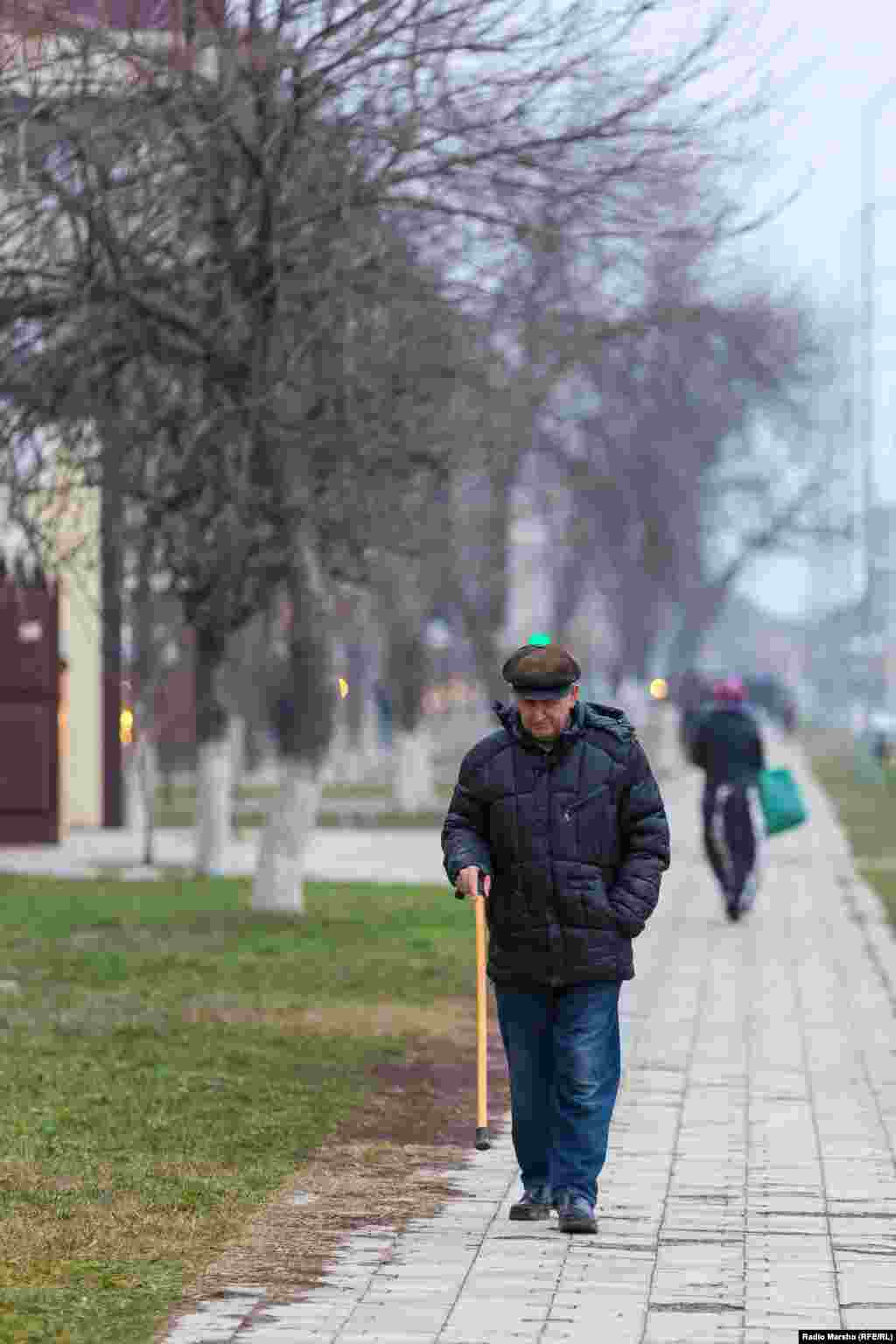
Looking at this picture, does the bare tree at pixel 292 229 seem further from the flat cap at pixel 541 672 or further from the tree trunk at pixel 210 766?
the flat cap at pixel 541 672

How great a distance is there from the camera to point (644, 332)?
19.7 m

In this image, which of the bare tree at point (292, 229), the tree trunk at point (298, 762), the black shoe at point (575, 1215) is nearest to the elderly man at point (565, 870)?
the black shoe at point (575, 1215)

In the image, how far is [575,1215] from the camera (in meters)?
7.88

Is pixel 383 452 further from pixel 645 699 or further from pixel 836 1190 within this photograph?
pixel 645 699

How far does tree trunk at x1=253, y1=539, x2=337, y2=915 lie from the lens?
1800 centimetres

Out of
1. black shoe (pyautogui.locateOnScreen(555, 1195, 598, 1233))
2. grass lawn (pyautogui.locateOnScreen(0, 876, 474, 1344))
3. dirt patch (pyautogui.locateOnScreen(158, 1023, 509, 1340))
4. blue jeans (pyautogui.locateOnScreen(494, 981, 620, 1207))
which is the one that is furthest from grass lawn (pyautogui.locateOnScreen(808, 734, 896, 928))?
black shoe (pyautogui.locateOnScreen(555, 1195, 598, 1233))

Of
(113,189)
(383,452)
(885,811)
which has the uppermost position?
(113,189)

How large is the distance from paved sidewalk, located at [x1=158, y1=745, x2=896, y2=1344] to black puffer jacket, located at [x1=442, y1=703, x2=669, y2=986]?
771 mm

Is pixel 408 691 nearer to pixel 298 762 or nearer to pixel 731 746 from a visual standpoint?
pixel 731 746

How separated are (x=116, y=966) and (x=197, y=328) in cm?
352

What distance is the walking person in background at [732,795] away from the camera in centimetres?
1998

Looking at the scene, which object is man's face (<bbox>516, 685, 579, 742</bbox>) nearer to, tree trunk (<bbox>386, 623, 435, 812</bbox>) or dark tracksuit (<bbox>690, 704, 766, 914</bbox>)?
dark tracksuit (<bbox>690, 704, 766, 914</bbox>)

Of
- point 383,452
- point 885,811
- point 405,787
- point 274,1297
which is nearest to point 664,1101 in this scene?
point 274,1297

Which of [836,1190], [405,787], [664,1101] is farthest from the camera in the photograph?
[405,787]
